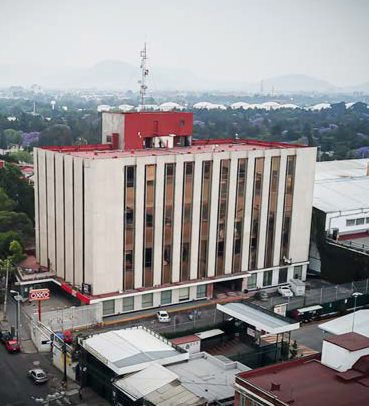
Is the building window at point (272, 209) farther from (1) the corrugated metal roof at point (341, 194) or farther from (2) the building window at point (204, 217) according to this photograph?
(1) the corrugated metal roof at point (341, 194)

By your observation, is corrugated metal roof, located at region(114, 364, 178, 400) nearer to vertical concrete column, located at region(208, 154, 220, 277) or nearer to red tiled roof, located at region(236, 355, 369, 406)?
red tiled roof, located at region(236, 355, 369, 406)

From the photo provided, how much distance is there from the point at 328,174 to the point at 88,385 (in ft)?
137

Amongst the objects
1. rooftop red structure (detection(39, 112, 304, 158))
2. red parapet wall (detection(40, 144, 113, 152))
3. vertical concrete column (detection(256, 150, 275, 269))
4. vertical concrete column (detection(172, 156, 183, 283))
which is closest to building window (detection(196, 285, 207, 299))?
vertical concrete column (detection(172, 156, 183, 283))

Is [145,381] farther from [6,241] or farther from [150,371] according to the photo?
[6,241]

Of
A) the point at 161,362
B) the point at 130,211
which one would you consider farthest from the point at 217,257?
the point at 161,362

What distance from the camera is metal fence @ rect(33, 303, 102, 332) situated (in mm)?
40125

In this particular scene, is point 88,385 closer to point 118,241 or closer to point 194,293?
point 118,241

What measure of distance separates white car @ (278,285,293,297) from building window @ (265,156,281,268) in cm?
205

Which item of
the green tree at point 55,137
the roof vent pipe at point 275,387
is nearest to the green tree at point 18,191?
the roof vent pipe at point 275,387

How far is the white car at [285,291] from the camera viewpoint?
49.0 metres

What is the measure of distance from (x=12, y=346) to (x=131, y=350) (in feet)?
29.8

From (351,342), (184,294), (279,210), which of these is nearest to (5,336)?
(184,294)

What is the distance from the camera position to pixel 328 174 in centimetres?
6825

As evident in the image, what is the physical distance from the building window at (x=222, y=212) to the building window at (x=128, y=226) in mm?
7158
